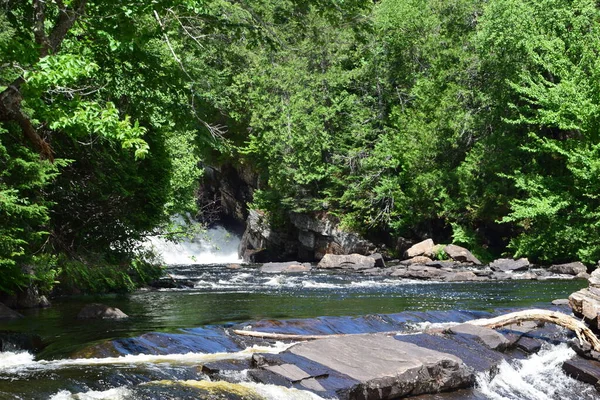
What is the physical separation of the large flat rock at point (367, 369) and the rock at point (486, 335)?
1.79 m

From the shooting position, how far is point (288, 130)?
137 ft

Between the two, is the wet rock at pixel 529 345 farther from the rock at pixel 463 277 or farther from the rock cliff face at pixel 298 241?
the rock cliff face at pixel 298 241

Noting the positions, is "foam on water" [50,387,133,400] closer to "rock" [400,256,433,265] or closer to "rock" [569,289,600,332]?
"rock" [569,289,600,332]

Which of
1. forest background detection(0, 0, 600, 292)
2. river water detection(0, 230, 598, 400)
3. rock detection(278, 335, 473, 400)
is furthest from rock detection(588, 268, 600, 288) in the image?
forest background detection(0, 0, 600, 292)

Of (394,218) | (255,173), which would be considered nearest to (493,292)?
(394,218)

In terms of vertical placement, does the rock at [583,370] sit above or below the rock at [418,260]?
above

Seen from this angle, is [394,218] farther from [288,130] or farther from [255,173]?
[255,173]

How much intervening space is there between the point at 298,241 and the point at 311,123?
311 inches

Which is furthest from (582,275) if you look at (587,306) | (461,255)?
(587,306)

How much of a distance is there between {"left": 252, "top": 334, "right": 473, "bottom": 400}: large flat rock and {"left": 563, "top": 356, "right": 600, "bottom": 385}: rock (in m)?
2.16

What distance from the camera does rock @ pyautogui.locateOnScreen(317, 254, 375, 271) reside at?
33.4 m

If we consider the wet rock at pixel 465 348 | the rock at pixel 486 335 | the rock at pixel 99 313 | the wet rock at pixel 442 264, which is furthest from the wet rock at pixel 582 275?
the rock at pixel 99 313

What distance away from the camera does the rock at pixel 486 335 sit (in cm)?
1218

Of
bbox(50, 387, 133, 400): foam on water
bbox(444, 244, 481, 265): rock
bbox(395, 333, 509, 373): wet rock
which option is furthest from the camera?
bbox(444, 244, 481, 265): rock
